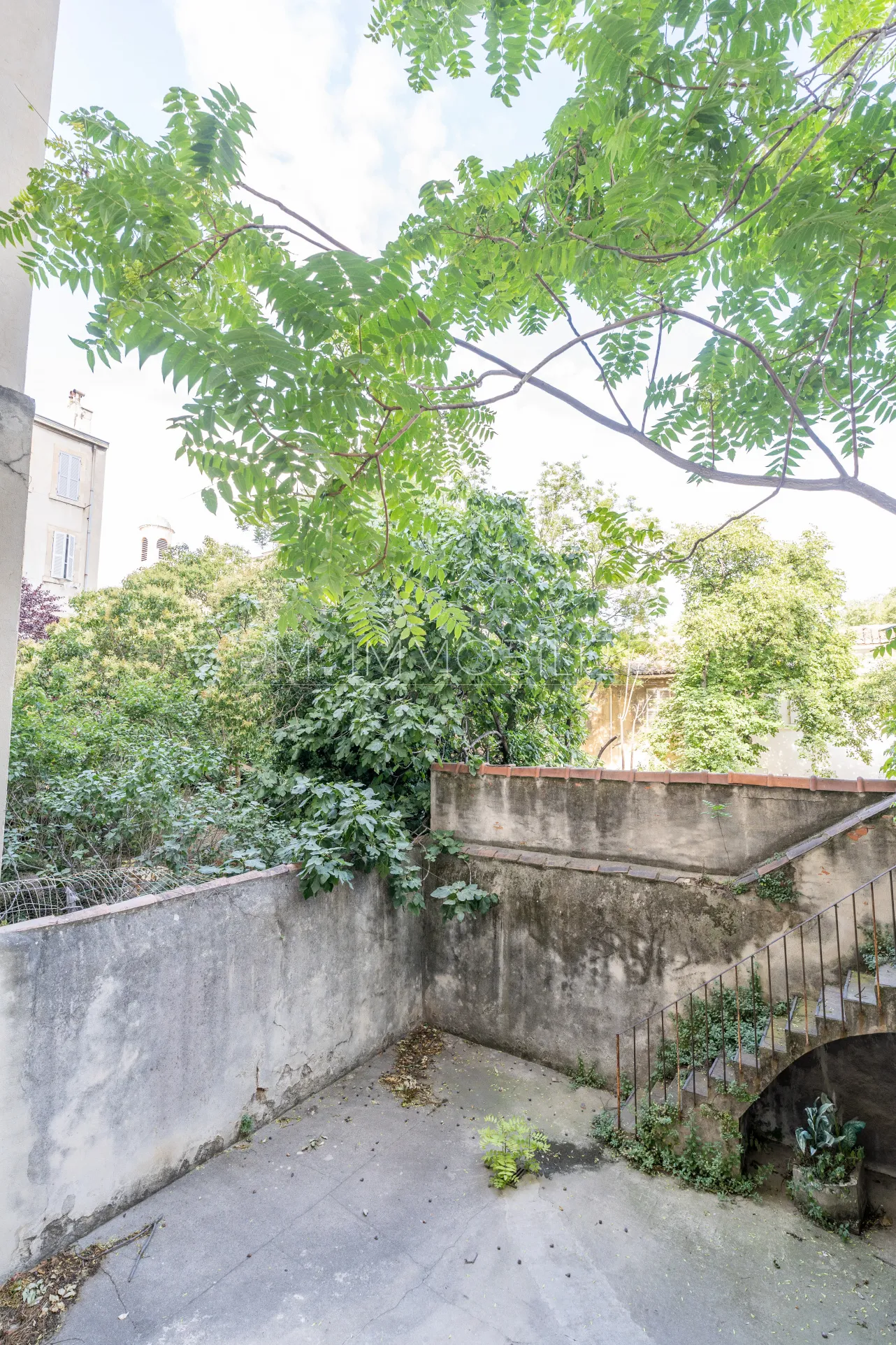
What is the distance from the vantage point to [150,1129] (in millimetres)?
3598

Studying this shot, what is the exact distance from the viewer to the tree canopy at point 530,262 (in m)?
1.62

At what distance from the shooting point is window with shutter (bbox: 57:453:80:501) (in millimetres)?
A: 15656

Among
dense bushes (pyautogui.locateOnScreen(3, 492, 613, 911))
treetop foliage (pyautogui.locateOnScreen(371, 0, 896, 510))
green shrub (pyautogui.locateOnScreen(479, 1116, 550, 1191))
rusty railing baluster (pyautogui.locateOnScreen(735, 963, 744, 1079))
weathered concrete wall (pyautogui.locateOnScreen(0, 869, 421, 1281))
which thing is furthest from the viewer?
dense bushes (pyautogui.locateOnScreen(3, 492, 613, 911))

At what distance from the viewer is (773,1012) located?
13.3 ft

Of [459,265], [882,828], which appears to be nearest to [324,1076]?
[882,828]

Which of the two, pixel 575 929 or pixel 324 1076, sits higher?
pixel 575 929

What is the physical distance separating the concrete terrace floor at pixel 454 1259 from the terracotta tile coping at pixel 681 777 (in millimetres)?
2424

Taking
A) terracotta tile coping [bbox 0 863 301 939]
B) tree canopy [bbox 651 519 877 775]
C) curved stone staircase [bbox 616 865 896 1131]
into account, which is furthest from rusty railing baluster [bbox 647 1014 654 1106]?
tree canopy [bbox 651 519 877 775]

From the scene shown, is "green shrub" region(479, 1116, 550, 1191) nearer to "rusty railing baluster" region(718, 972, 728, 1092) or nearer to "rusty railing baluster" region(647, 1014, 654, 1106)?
→ "rusty railing baluster" region(647, 1014, 654, 1106)

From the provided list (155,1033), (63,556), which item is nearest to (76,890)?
(155,1033)

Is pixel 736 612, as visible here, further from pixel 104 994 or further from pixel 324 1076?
pixel 104 994

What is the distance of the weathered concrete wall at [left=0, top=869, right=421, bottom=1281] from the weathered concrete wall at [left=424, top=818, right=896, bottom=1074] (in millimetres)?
1004

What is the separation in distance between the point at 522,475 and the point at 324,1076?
9.86 m

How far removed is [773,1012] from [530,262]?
4449 millimetres
